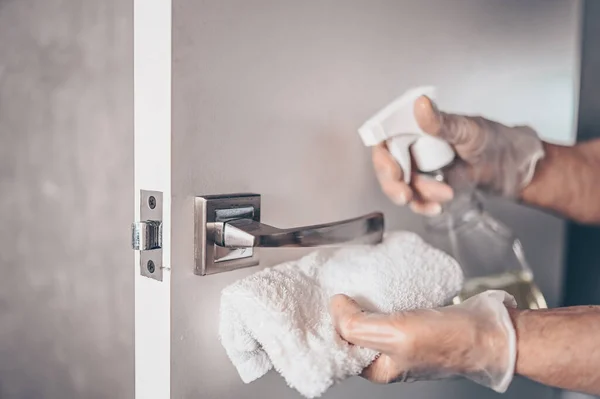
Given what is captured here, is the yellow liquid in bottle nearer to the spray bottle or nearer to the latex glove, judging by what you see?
the spray bottle

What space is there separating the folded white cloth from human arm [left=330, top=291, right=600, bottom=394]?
20 mm

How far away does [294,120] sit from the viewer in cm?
45

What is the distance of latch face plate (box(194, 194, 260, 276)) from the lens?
359 millimetres

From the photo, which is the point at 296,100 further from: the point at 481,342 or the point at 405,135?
the point at 481,342

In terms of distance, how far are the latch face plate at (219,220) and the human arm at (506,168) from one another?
0.19 metres

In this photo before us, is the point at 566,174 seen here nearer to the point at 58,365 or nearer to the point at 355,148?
the point at 355,148

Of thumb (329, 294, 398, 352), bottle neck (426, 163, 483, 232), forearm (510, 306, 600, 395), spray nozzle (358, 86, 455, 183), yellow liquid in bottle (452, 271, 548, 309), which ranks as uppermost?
spray nozzle (358, 86, 455, 183)

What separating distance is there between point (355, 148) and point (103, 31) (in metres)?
0.28

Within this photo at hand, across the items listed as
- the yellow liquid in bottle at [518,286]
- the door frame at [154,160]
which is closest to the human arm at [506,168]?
the yellow liquid in bottle at [518,286]

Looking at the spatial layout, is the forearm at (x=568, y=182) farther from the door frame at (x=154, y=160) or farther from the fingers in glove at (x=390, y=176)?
the door frame at (x=154, y=160)

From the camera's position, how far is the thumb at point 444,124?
0.52 meters

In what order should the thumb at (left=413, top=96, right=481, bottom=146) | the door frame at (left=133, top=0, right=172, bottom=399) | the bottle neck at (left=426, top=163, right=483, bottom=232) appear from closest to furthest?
the door frame at (left=133, top=0, right=172, bottom=399) → the thumb at (left=413, top=96, right=481, bottom=146) → the bottle neck at (left=426, top=163, right=483, bottom=232)

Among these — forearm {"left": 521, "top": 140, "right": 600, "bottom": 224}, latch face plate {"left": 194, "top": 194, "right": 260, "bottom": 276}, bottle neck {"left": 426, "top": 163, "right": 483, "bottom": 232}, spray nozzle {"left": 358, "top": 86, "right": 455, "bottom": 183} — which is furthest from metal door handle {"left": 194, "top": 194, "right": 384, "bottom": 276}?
forearm {"left": 521, "top": 140, "right": 600, "bottom": 224}

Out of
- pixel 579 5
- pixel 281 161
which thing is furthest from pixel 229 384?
pixel 579 5
